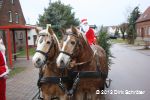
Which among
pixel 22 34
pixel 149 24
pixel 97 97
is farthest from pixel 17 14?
pixel 97 97

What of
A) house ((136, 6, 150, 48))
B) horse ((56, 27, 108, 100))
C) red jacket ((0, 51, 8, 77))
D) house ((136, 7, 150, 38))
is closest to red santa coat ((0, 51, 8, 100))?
red jacket ((0, 51, 8, 77))

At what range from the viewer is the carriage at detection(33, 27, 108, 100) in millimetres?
5516

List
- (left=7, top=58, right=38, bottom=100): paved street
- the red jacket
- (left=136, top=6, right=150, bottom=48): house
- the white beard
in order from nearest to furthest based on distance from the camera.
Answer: the red jacket
the white beard
(left=7, top=58, right=38, bottom=100): paved street
(left=136, top=6, right=150, bottom=48): house

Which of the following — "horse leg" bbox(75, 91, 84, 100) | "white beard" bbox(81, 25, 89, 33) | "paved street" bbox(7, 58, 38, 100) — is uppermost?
"white beard" bbox(81, 25, 89, 33)

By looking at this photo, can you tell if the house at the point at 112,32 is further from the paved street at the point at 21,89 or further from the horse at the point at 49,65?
the horse at the point at 49,65

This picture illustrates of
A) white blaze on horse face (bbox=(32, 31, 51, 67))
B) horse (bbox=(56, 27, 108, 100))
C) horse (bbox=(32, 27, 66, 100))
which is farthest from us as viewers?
horse (bbox=(32, 27, 66, 100))

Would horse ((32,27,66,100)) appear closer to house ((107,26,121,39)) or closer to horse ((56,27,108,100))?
horse ((56,27,108,100))

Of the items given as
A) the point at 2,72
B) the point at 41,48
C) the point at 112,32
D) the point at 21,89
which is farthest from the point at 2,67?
the point at 112,32

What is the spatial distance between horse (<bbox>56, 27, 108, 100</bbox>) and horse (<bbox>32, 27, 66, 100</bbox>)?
354 mm

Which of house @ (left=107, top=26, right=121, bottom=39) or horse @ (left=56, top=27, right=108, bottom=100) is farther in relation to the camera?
house @ (left=107, top=26, right=121, bottom=39)

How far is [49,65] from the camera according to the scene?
19.2 feet

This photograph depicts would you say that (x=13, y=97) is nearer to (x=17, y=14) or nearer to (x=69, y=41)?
(x=69, y=41)

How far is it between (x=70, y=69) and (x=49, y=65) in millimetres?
545

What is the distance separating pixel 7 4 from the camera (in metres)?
36.8
